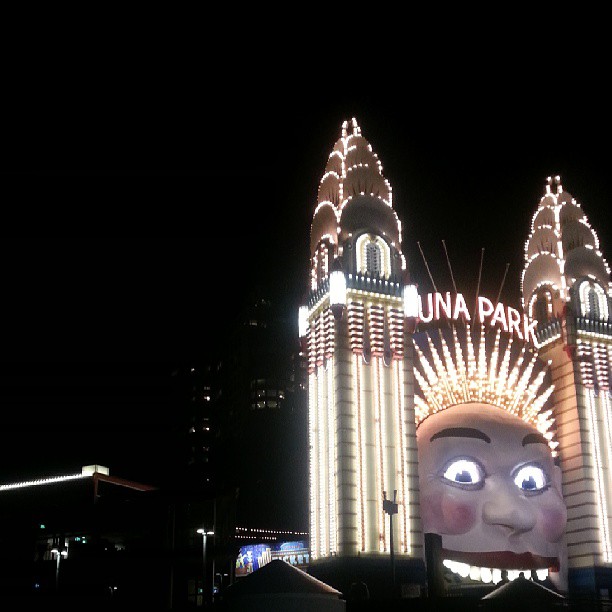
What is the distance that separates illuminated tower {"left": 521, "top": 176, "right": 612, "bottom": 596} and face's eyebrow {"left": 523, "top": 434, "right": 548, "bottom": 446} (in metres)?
2.63

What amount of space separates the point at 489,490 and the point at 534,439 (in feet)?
15.4

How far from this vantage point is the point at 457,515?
44125mm

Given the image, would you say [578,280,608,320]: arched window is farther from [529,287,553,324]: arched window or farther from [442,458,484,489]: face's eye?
[442,458,484,489]: face's eye

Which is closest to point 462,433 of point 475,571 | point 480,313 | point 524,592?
point 475,571

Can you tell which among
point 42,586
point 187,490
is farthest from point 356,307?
point 42,586

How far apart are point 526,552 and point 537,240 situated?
20.8 m

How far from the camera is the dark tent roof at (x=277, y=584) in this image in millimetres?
19278

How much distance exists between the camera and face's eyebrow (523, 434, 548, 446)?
1850 inches

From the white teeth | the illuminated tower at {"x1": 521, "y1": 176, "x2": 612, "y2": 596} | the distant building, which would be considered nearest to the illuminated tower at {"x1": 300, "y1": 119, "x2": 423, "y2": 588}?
the white teeth

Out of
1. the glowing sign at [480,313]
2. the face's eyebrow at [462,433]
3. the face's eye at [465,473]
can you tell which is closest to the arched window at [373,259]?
the glowing sign at [480,313]

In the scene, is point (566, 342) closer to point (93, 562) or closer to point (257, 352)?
point (93, 562)

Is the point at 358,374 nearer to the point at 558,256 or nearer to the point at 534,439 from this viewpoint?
the point at 534,439

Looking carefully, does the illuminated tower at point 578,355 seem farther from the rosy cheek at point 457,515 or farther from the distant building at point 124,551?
the distant building at point 124,551

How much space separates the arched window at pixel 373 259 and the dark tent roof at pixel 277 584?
29462mm
